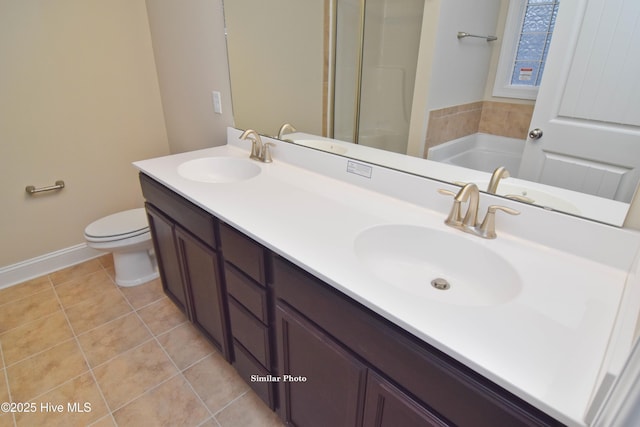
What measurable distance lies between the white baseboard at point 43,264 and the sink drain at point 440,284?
2.49m

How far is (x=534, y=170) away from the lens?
1.02 metres

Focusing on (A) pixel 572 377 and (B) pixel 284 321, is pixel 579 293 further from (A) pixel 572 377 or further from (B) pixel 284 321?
(B) pixel 284 321

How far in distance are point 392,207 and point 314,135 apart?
606 millimetres

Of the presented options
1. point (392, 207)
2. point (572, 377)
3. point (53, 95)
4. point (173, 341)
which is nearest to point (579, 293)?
point (572, 377)

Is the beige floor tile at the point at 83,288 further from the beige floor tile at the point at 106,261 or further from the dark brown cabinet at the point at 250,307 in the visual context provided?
the dark brown cabinet at the point at 250,307

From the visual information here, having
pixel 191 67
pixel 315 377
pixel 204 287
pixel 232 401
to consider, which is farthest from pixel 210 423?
pixel 191 67

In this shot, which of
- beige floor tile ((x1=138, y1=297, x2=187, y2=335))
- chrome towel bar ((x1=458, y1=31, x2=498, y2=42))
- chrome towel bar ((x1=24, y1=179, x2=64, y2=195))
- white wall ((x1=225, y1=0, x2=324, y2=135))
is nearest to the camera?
chrome towel bar ((x1=458, y1=31, x2=498, y2=42))

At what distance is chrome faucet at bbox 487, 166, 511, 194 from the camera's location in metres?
1.05

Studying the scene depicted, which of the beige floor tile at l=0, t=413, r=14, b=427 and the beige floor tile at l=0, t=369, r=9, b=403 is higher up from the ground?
the beige floor tile at l=0, t=369, r=9, b=403

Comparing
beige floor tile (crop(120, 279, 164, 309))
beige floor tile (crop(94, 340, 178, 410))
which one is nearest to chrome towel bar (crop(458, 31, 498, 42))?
beige floor tile (crop(94, 340, 178, 410))

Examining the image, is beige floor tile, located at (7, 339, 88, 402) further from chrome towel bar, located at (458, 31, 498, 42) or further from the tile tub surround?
chrome towel bar, located at (458, 31, 498, 42)

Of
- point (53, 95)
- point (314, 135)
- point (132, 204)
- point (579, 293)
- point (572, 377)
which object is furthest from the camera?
point (132, 204)

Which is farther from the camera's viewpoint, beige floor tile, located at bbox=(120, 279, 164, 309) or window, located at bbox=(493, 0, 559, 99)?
beige floor tile, located at bbox=(120, 279, 164, 309)

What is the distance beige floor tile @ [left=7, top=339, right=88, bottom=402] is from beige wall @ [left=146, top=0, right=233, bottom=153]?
1.37 m
